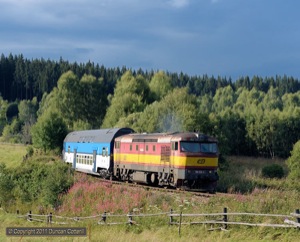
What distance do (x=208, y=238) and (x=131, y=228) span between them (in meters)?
5.39

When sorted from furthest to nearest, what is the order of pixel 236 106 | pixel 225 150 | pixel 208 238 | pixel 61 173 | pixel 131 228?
pixel 236 106, pixel 225 150, pixel 61 173, pixel 131 228, pixel 208 238

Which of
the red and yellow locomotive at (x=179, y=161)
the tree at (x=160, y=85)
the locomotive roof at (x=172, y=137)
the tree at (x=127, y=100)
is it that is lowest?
the red and yellow locomotive at (x=179, y=161)

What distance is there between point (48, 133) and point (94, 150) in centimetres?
2491

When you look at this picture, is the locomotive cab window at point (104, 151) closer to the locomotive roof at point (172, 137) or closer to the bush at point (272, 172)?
the locomotive roof at point (172, 137)

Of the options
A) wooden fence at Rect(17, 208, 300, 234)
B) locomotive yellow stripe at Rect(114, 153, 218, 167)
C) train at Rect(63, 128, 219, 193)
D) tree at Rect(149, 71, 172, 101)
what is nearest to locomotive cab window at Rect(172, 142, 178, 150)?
train at Rect(63, 128, 219, 193)

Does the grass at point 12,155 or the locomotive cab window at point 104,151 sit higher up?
the locomotive cab window at point 104,151

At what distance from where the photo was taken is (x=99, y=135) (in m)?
43.7

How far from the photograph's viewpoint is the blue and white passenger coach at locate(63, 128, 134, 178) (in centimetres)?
4012

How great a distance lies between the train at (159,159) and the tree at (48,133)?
24552 millimetres

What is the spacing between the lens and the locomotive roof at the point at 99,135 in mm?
40625

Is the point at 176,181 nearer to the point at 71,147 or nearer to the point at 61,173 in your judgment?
the point at 61,173

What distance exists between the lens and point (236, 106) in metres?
135

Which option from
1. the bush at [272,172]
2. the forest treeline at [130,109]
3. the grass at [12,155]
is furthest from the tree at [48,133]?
the bush at [272,172]

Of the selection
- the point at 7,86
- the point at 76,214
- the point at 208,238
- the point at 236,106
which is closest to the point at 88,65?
the point at 7,86
